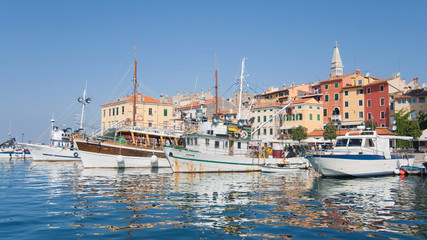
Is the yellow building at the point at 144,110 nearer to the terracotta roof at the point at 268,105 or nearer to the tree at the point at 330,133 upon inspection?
the terracotta roof at the point at 268,105

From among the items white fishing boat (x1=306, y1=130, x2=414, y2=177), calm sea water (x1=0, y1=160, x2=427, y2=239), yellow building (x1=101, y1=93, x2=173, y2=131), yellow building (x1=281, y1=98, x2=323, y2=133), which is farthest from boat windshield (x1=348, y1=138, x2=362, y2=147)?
yellow building (x1=101, y1=93, x2=173, y2=131)

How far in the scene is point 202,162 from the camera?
30.6 meters

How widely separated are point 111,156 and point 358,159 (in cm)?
2365

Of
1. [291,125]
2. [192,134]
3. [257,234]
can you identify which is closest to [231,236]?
[257,234]

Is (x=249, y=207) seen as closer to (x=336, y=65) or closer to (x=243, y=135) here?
(x=243, y=135)

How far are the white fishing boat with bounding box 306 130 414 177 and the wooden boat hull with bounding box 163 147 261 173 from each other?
21.5ft

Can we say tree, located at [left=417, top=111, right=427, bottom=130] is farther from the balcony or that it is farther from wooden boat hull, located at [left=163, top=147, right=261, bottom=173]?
wooden boat hull, located at [left=163, top=147, right=261, bottom=173]

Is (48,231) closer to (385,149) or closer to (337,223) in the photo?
(337,223)

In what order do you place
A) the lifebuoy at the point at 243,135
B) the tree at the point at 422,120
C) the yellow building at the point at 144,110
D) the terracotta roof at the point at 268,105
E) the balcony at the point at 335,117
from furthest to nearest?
the yellow building at the point at 144,110 < the terracotta roof at the point at 268,105 < the balcony at the point at 335,117 < the tree at the point at 422,120 < the lifebuoy at the point at 243,135

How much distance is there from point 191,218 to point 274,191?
808 centimetres

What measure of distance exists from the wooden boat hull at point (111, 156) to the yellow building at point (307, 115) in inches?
1337

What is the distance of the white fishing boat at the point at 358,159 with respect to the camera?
88.4 ft

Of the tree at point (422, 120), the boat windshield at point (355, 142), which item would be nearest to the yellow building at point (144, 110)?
the tree at point (422, 120)

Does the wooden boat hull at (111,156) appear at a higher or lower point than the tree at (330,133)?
lower
